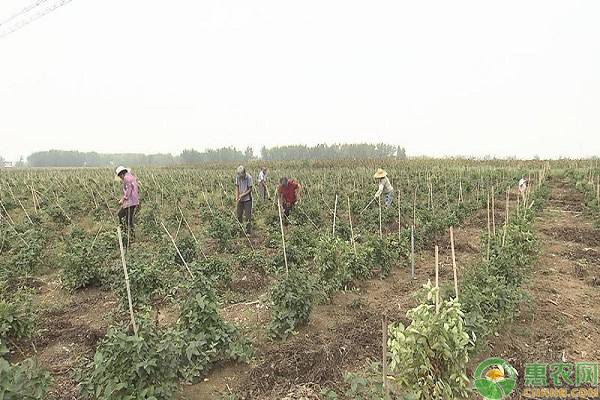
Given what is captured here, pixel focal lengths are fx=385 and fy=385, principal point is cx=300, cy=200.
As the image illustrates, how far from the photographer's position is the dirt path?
163 inches

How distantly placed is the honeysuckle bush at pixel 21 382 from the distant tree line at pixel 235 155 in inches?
1671

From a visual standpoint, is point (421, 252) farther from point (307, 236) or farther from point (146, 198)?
point (146, 198)

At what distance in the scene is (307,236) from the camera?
7.87 meters

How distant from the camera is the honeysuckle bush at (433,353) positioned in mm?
2641

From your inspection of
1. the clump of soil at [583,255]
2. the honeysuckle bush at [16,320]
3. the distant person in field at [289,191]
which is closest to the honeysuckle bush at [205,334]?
the honeysuckle bush at [16,320]

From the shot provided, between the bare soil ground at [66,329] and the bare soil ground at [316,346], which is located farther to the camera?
the bare soil ground at [66,329]

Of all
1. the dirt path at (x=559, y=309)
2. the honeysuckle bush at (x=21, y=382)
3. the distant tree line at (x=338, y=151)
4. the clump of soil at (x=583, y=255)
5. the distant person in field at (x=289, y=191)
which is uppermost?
the distant tree line at (x=338, y=151)

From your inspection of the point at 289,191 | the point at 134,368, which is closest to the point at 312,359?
the point at 134,368

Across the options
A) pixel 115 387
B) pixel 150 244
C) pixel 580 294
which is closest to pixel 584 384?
pixel 580 294

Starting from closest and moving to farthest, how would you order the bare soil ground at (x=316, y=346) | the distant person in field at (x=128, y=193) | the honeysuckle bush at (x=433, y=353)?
the honeysuckle bush at (x=433, y=353) → the bare soil ground at (x=316, y=346) → the distant person in field at (x=128, y=193)

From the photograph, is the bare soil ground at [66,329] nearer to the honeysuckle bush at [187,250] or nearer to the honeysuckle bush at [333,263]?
the honeysuckle bush at [187,250]

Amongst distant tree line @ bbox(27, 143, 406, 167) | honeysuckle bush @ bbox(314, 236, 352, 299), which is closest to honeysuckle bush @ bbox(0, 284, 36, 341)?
honeysuckle bush @ bbox(314, 236, 352, 299)

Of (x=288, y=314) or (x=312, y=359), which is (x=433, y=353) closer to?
(x=312, y=359)

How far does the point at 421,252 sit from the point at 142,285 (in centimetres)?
535
